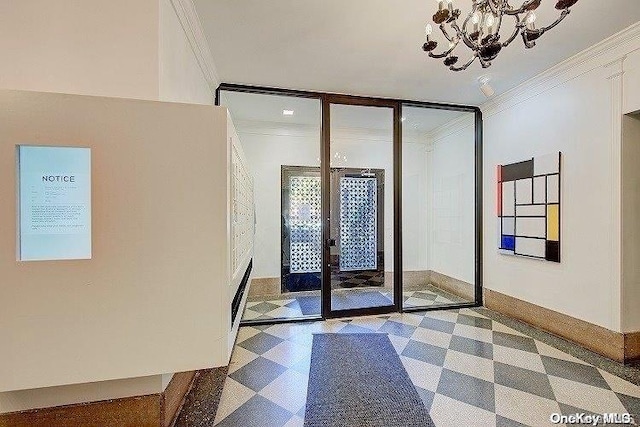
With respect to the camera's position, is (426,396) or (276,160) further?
(276,160)

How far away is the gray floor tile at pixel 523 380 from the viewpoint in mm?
2215

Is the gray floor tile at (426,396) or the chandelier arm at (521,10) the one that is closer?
the chandelier arm at (521,10)

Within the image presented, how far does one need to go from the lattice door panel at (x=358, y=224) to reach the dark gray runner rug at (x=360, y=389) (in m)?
1.53

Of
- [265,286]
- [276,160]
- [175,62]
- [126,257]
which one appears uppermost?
[175,62]

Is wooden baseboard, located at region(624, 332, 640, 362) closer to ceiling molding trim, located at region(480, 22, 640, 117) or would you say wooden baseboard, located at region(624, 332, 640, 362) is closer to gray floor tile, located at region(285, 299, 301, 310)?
ceiling molding trim, located at region(480, 22, 640, 117)

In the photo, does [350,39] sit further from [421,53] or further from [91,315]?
[91,315]

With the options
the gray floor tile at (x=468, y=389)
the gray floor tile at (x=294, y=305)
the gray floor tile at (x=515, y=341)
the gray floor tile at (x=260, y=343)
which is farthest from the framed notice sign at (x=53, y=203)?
the gray floor tile at (x=515, y=341)

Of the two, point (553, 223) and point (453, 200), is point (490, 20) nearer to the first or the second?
point (553, 223)

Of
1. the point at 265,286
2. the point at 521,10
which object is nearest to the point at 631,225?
the point at 521,10

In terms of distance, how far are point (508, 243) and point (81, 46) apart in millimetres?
4705

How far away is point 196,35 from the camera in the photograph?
252 centimetres

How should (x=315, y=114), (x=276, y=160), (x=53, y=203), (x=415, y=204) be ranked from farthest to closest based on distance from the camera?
(x=415, y=204) → (x=276, y=160) → (x=315, y=114) → (x=53, y=203)

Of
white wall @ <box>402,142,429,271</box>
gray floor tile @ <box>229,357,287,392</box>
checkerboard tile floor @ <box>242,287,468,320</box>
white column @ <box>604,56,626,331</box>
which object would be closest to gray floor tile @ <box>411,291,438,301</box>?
checkerboard tile floor @ <box>242,287,468,320</box>

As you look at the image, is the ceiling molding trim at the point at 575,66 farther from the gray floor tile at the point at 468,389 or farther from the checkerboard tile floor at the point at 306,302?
the gray floor tile at the point at 468,389
